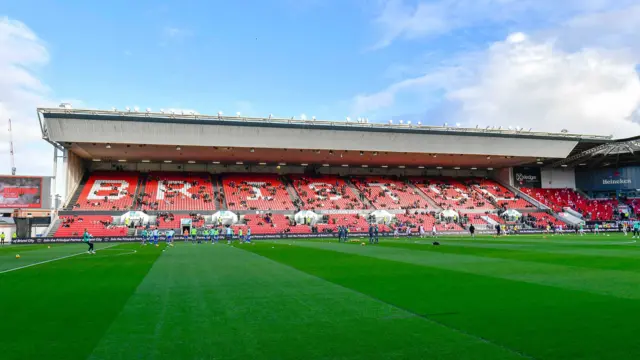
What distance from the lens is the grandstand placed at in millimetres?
48562

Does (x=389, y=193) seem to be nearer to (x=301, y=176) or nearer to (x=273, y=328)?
(x=301, y=176)

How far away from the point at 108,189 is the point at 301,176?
2552cm

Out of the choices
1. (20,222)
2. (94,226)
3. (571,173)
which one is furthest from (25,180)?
(571,173)

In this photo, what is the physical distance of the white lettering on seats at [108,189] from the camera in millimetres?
52531

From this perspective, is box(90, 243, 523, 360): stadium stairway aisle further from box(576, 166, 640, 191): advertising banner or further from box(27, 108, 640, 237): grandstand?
box(576, 166, 640, 191): advertising banner

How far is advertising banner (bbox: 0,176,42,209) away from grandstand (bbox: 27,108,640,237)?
10.3 ft

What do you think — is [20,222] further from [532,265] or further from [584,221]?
[584,221]

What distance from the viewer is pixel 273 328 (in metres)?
7.51

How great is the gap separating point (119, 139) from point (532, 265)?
4386cm

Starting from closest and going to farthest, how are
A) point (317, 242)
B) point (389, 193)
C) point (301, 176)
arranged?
point (317, 242), point (389, 193), point (301, 176)

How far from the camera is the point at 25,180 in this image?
4625 centimetres

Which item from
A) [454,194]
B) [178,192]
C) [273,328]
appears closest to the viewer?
[273,328]

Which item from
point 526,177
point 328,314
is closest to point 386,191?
point 526,177

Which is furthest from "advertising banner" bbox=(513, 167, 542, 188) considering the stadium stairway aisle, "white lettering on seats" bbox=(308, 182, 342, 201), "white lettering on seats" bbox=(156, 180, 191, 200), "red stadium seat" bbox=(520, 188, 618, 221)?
the stadium stairway aisle
